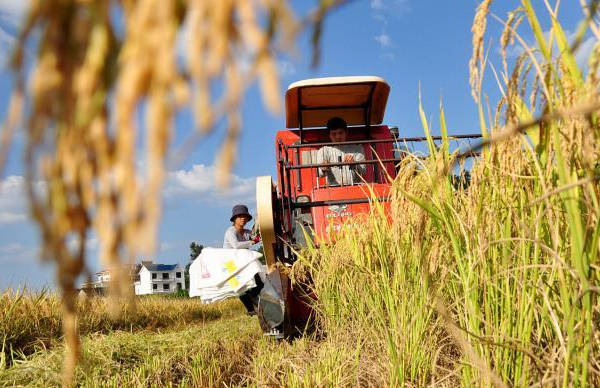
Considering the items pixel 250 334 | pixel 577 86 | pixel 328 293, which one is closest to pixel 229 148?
pixel 577 86

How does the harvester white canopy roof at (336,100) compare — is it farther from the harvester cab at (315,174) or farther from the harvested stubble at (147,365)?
the harvested stubble at (147,365)

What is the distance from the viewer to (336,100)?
6.75 meters

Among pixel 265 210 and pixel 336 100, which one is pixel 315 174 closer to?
pixel 336 100

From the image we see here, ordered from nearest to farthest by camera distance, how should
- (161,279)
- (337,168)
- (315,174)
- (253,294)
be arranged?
1. (253,294)
2. (337,168)
3. (315,174)
4. (161,279)

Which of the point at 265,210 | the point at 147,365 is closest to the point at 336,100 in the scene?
the point at 265,210

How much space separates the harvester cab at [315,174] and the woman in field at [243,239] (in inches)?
21.1

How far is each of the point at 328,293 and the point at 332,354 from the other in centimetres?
86

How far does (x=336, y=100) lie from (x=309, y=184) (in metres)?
1.27

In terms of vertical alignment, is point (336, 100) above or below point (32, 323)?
above

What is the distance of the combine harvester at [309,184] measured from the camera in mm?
3990

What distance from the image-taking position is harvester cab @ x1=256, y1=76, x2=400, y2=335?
163 inches

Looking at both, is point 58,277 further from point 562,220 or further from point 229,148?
point 562,220

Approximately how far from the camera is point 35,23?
38cm

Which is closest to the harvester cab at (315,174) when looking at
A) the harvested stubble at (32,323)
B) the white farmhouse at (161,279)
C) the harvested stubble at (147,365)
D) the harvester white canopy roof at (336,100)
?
the harvester white canopy roof at (336,100)
